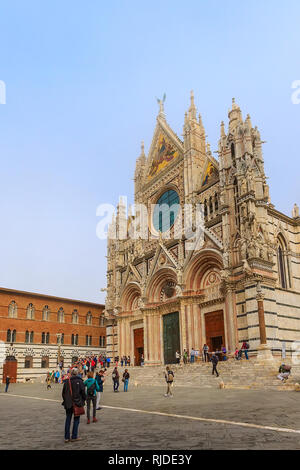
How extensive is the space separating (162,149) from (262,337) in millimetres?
23202

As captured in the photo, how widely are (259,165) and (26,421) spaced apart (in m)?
23.3

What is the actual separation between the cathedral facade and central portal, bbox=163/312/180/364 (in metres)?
0.08

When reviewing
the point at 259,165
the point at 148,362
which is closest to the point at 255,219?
the point at 259,165

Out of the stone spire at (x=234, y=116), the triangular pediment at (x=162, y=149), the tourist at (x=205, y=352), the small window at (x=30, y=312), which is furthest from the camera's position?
the small window at (x=30, y=312)

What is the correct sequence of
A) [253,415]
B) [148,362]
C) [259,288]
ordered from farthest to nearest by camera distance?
[148,362] → [259,288] → [253,415]

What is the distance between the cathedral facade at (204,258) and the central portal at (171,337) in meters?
0.08

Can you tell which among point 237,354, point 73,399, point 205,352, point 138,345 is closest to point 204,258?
point 205,352

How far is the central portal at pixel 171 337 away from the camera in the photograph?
31.5 m

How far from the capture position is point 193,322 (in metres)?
29.6

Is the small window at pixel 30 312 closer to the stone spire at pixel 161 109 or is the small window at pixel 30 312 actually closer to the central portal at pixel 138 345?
the central portal at pixel 138 345

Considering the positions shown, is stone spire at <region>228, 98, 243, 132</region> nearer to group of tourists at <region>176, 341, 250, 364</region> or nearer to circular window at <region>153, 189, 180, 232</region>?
circular window at <region>153, 189, 180, 232</region>

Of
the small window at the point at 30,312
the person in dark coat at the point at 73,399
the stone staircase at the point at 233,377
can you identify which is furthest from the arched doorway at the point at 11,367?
the person in dark coat at the point at 73,399

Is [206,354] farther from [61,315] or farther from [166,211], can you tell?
[61,315]

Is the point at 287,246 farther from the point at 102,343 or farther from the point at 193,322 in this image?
the point at 102,343
